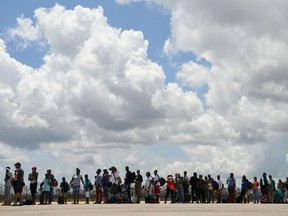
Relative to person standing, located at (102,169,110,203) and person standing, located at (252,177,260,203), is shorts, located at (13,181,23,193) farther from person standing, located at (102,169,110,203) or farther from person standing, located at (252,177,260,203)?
person standing, located at (252,177,260,203)

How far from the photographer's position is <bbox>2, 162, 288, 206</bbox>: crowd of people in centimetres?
2578

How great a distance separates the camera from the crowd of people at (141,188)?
2578 centimetres

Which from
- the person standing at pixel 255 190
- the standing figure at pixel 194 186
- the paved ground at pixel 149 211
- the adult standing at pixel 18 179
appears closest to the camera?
the paved ground at pixel 149 211

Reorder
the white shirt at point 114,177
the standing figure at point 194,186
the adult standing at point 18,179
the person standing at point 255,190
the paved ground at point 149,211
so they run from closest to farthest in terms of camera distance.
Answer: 1. the paved ground at point 149,211
2. the adult standing at point 18,179
3. the white shirt at point 114,177
4. the standing figure at point 194,186
5. the person standing at point 255,190

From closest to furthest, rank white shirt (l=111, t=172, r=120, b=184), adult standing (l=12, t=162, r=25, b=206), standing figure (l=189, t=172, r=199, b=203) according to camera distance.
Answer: adult standing (l=12, t=162, r=25, b=206) < white shirt (l=111, t=172, r=120, b=184) < standing figure (l=189, t=172, r=199, b=203)

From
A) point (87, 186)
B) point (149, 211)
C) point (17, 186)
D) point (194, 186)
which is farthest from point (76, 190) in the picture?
point (149, 211)

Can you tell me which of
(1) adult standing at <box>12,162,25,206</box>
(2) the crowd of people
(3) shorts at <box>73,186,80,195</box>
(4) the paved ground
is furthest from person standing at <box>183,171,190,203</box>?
(1) adult standing at <box>12,162,25,206</box>

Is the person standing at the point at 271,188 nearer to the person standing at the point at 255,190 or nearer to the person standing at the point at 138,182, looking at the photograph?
the person standing at the point at 255,190

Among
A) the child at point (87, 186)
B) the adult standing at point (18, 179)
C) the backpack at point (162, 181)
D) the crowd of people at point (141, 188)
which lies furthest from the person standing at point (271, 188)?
the adult standing at point (18, 179)

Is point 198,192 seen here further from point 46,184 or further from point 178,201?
point 46,184

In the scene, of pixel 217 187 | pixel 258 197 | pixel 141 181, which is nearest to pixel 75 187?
pixel 141 181

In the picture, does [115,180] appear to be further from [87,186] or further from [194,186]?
[194,186]

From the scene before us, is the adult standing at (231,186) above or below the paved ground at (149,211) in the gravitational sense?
above

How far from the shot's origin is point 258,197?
31031 millimetres
